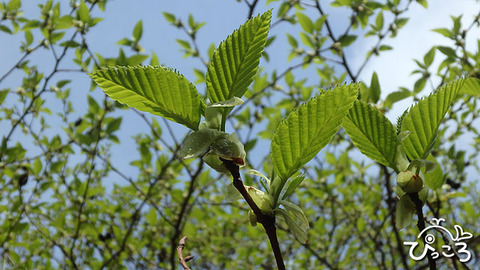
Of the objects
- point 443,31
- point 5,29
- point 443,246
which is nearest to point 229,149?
point 443,246

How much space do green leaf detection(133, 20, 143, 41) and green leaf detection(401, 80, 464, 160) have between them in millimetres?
2003

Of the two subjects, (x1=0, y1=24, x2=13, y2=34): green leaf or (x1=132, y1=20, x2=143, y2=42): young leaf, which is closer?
(x1=132, y1=20, x2=143, y2=42): young leaf

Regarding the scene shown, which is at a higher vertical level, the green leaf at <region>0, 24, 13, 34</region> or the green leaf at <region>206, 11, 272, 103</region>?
the green leaf at <region>0, 24, 13, 34</region>

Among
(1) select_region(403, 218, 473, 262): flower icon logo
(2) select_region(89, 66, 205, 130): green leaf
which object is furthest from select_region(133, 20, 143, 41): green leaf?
(2) select_region(89, 66, 205, 130): green leaf

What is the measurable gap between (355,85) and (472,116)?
8.60 ft

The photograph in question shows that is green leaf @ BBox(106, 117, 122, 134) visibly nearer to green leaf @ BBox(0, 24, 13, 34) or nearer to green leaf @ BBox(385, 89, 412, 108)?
green leaf @ BBox(0, 24, 13, 34)

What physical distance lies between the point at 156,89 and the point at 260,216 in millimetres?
145

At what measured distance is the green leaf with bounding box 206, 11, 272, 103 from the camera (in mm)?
398

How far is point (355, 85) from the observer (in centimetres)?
37

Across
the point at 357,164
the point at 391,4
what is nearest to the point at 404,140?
the point at 391,4

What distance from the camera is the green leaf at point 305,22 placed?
209cm

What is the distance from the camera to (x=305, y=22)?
212cm

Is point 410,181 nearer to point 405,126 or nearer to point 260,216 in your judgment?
point 405,126

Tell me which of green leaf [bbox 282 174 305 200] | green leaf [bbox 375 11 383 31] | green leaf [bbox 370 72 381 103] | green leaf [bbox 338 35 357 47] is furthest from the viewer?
green leaf [bbox 375 11 383 31]
